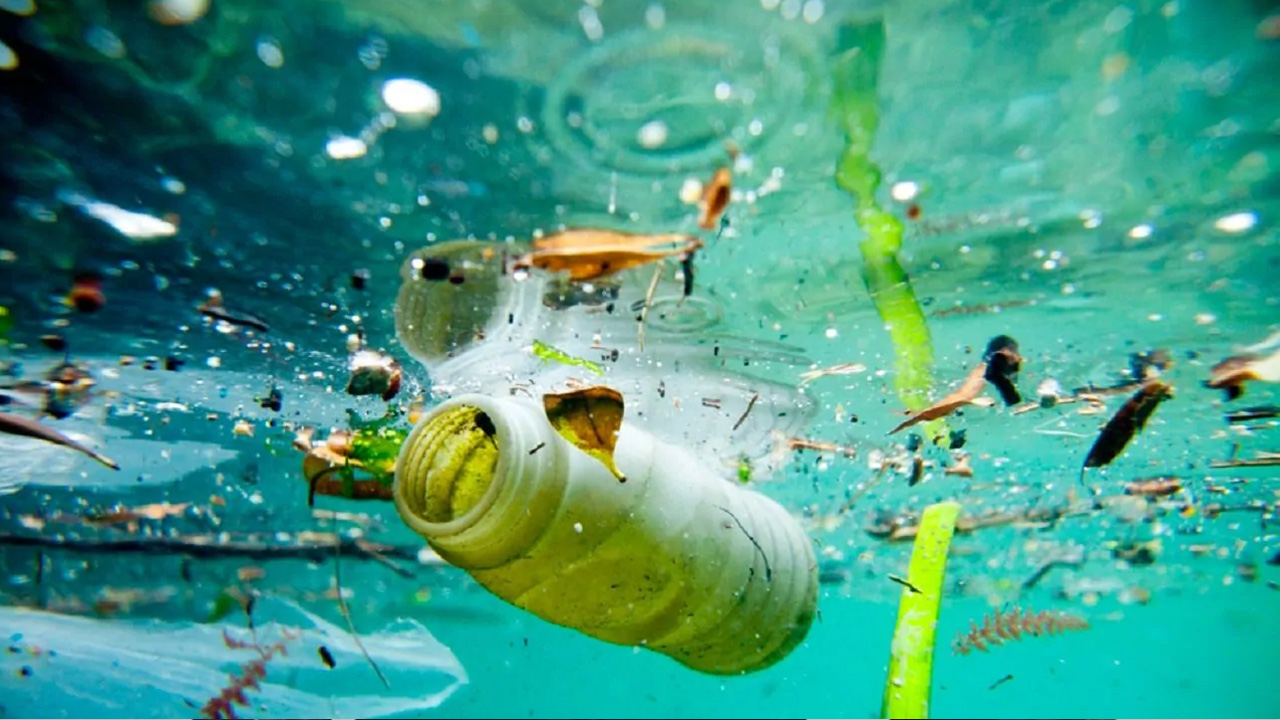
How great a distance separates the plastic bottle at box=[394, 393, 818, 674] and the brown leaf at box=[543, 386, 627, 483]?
0.80 feet

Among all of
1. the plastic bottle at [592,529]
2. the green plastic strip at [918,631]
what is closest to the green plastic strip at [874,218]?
the green plastic strip at [918,631]

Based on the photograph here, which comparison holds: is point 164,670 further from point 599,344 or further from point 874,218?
point 874,218

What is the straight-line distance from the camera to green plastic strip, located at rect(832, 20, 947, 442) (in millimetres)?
4363

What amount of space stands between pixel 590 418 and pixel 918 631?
3.87m

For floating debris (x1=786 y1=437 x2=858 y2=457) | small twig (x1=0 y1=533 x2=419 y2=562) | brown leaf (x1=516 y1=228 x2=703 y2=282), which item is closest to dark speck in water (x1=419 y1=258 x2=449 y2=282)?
brown leaf (x1=516 y1=228 x2=703 y2=282)

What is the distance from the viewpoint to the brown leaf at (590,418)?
3.93 m

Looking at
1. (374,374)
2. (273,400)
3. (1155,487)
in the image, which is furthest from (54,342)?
(1155,487)

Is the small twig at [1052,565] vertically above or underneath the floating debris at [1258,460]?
underneath

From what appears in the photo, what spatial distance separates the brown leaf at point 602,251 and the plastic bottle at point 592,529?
1.16 m

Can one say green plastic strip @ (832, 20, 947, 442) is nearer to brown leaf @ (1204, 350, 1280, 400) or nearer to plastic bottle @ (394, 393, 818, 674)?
plastic bottle @ (394, 393, 818, 674)

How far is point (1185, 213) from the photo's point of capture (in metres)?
6.20

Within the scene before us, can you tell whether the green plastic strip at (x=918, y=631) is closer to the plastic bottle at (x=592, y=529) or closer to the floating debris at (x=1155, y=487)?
the plastic bottle at (x=592, y=529)

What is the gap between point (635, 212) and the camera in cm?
585

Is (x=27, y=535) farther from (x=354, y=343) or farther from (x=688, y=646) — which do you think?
(x=688, y=646)
